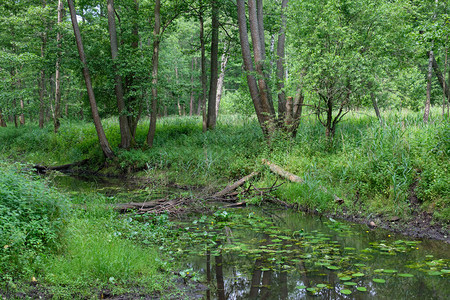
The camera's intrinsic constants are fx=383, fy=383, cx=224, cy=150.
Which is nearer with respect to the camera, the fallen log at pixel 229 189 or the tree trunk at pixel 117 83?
the fallen log at pixel 229 189

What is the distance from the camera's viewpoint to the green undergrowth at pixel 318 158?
7.96 m

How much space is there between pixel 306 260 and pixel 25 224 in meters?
3.89

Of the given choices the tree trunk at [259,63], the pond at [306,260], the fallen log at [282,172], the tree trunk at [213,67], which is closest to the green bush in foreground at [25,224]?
the pond at [306,260]

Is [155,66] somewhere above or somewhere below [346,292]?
above

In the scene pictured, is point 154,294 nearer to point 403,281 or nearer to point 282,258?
point 282,258

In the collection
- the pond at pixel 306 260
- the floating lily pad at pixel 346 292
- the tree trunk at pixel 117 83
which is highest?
the tree trunk at pixel 117 83

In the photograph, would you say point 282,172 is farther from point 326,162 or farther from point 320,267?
point 320,267

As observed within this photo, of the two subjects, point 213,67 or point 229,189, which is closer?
point 229,189

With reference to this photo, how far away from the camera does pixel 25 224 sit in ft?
14.9

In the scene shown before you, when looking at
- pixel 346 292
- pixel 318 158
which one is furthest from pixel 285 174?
pixel 346 292

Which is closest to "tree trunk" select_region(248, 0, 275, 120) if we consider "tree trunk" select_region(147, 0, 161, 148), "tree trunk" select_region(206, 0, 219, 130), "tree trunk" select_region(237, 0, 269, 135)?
"tree trunk" select_region(237, 0, 269, 135)

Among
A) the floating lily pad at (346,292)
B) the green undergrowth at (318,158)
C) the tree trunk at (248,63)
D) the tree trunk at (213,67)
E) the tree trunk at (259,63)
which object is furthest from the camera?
the tree trunk at (213,67)

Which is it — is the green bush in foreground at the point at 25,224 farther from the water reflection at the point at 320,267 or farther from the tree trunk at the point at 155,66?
the tree trunk at the point at 155,66

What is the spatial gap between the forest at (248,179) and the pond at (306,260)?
0.11 ft
